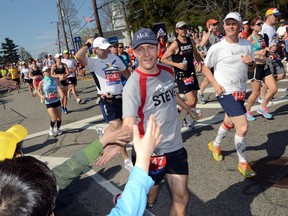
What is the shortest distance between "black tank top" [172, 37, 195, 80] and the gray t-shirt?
3.13 metres

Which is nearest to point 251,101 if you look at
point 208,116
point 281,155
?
point 208,116

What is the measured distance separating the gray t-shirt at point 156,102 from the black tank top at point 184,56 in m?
3.13

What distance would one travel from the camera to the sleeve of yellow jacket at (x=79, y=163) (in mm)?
2062

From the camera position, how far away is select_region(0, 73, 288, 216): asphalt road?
3.54 m

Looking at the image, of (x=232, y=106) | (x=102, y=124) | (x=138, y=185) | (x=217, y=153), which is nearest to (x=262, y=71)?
(x=217, y=153)

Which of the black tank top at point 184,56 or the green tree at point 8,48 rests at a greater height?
the green tree at point 8,48

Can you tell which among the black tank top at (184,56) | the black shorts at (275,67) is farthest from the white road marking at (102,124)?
the black tank top at (184,56)

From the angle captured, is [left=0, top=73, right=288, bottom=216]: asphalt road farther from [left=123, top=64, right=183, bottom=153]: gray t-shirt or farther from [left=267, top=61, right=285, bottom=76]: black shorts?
[left=123, top=64, right=183, bottom=153]: gray t-shirt

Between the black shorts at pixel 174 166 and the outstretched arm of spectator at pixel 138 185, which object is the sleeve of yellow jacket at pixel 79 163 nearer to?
the outstretched arm of spectator at pixel 138 185

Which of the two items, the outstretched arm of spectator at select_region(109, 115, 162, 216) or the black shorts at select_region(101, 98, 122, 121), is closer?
the outstretched arm of spectator at select_region(109, 115, 162, 216)

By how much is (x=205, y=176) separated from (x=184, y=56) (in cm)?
285

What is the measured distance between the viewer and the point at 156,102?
3.03 m

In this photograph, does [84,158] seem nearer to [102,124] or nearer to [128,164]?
[128,164]

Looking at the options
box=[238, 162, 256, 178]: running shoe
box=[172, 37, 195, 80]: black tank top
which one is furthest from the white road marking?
box=[238, 162, 256, 178]: running shoe
